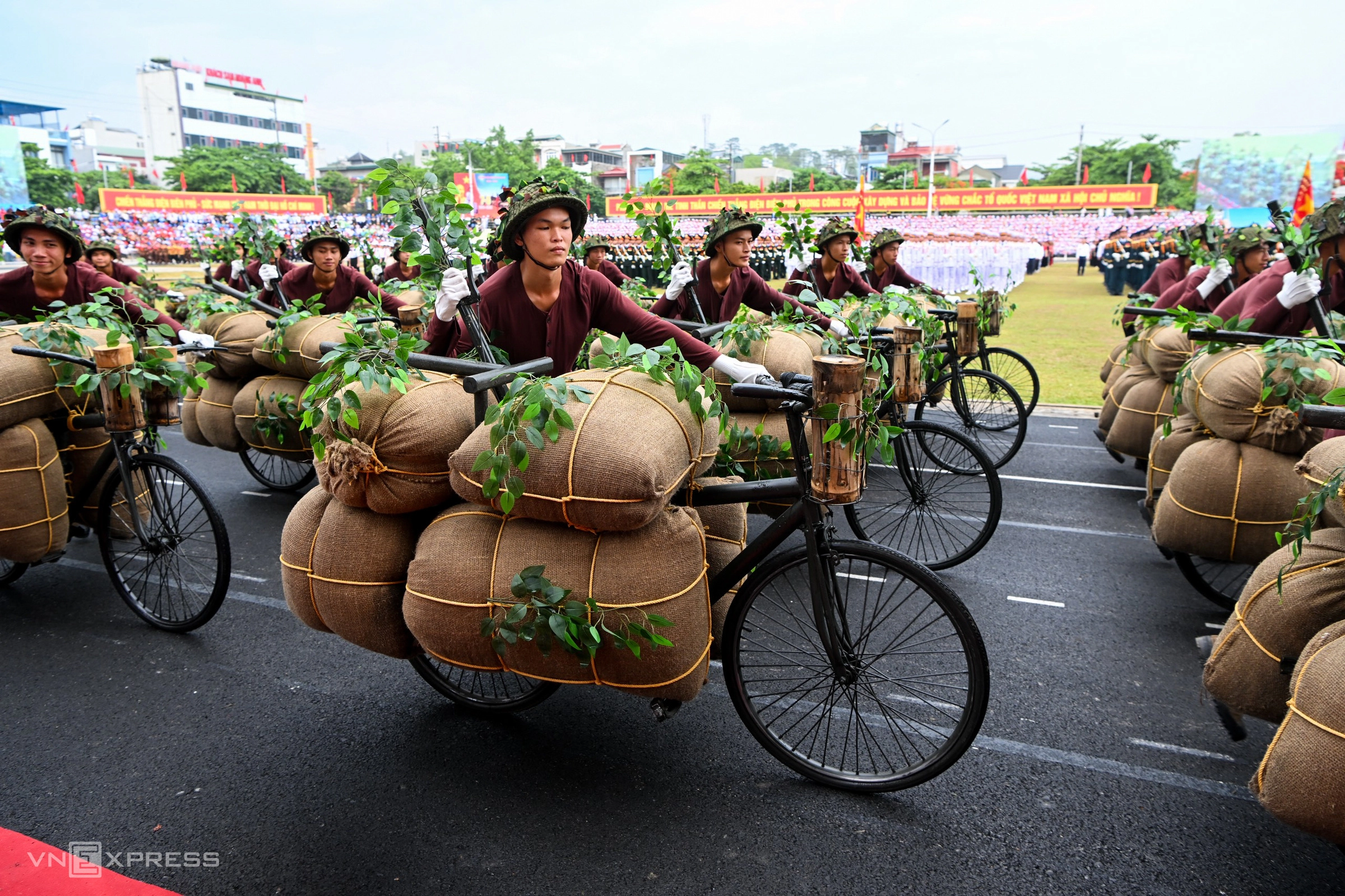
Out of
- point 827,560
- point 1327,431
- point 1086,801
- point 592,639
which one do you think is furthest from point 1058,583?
point 592,639

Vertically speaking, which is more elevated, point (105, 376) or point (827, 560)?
point (105, 376)

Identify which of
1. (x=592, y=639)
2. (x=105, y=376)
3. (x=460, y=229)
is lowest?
(x=592, y=639)

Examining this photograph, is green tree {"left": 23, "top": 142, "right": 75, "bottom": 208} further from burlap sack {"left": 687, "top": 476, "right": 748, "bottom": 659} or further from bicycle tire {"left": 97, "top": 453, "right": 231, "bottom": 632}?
burlap sack {"left": 687, "top": 476, "right": 748, "bottom": 659}

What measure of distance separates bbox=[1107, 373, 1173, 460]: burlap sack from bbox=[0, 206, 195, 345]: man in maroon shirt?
19.8 ft

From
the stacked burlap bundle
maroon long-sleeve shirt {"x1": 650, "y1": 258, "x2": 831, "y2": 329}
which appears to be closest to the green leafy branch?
the stacked burlap bundle

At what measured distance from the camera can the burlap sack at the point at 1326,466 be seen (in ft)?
8.48

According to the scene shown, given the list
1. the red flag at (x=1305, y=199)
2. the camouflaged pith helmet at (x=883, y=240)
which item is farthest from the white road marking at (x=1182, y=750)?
the red flag at (x=1305, y=199)

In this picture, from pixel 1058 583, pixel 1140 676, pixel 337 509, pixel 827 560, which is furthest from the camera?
pixel 1058 583

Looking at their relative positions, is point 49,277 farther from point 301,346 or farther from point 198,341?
point 198,341

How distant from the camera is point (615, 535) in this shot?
257 cm

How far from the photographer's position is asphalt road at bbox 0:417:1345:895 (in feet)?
8.11

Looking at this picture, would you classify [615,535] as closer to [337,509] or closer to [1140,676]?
[337,509]

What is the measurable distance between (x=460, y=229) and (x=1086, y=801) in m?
3.10

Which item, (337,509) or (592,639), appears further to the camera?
(337,509)
